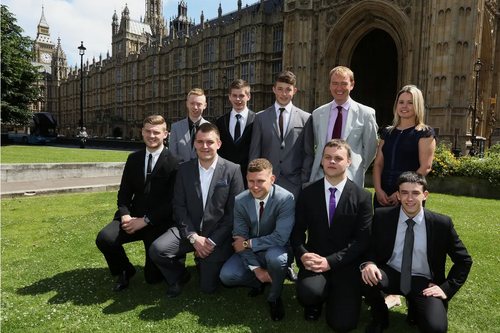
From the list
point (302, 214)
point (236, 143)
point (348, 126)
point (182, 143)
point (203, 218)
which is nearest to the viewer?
point (302, 214)

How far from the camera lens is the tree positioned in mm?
28622

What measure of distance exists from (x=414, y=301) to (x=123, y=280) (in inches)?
135

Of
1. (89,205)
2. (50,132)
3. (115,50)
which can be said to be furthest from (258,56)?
(115,50)

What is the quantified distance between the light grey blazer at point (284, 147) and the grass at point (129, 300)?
1473 mm

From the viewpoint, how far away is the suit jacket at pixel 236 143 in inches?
209

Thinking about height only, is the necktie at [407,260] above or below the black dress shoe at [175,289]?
above

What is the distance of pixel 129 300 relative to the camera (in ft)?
13.5

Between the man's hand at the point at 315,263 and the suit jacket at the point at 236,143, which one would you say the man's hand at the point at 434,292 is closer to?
the man's hand at the point at 315,263

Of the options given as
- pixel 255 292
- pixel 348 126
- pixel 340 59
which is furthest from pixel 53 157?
pixel 340 59

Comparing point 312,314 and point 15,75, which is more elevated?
point 15,75

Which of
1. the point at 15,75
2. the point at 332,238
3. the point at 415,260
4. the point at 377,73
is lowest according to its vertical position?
the point at 415,260

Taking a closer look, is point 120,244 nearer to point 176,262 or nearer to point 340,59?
point 176,262

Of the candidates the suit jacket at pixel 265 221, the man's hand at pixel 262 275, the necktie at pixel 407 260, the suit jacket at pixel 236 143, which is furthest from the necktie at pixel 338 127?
the man's hand at pixel 262 275

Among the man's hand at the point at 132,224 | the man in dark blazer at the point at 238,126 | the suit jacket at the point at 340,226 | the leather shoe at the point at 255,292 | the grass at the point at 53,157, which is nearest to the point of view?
the suit jacket at the point at 340,226
